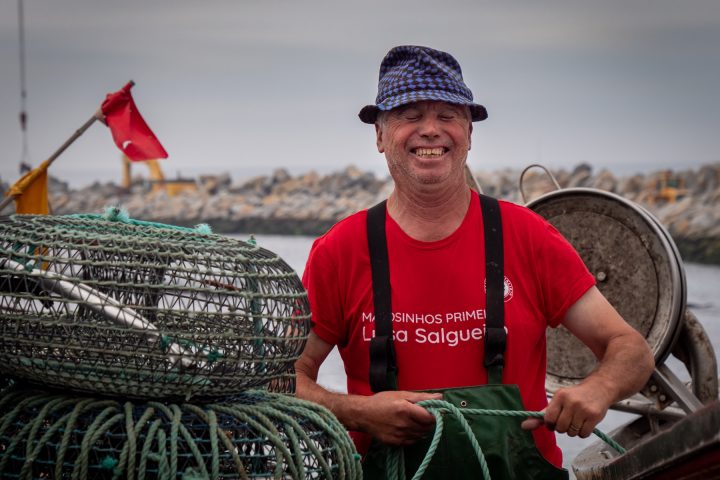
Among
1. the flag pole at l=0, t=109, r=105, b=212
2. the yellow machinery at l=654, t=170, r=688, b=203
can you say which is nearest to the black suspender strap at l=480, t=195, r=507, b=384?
the flag pole at l=0, t=109, r=105, b=212

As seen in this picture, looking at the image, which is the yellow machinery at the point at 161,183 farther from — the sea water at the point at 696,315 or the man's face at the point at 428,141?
the man's face at the point at 428,141

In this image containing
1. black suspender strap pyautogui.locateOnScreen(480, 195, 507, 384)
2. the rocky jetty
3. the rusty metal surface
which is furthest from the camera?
the rocky jetty

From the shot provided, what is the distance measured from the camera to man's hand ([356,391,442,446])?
2.97m

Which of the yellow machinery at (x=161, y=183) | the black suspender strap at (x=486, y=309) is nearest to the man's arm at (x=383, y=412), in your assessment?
the black suspender strap at (x=486, y=309)

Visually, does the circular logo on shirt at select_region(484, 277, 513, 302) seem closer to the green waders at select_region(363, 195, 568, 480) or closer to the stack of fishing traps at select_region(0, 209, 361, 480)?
the green waders at select_region(363, 195, 568, 480)

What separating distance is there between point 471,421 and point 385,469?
293 mm

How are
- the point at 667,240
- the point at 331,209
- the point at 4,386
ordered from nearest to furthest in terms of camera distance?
the point at 4,386 → the point at 667,240 → the point at 331,209

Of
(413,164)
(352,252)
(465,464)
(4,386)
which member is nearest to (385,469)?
(465,464)

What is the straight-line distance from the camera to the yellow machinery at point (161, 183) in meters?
57.2

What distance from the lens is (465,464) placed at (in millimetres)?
3031

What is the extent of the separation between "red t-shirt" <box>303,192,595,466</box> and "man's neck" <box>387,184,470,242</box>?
0.03 metres

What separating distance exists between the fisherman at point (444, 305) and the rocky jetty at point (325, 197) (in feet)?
64.1

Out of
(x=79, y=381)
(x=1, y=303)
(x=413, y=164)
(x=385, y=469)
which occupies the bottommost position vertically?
(x=385, y=469)

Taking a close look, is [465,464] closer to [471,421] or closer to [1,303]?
[471,421]
